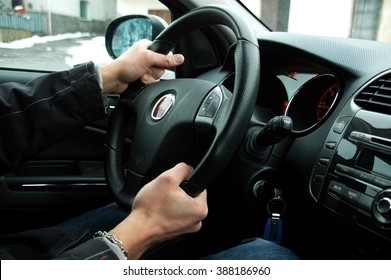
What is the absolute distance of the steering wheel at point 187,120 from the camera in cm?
80

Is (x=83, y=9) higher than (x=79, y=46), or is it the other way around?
(x=83, y=9)

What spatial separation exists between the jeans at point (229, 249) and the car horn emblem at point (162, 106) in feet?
1.04

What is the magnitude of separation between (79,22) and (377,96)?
119cm

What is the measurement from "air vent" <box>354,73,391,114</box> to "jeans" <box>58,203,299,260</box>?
1.14 ft

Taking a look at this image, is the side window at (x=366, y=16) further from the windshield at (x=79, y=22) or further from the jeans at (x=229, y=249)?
the jeans at (x=229, y=249)

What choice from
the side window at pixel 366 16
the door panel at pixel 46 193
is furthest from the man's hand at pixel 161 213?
the side window at pixel 366 16

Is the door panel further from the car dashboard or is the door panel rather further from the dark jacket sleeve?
the car dashboard

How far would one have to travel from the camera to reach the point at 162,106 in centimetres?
104

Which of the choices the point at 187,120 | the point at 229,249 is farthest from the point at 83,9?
the point at 229,249

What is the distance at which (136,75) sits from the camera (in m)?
1.17

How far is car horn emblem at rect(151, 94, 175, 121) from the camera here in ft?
3.37

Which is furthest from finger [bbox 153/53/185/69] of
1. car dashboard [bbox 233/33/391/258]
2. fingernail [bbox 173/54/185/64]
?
car dashboard [bbox 233/33/391/258]

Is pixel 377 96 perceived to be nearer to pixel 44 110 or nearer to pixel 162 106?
pixel 162 106

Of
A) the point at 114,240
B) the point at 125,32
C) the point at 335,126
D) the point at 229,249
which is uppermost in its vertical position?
the point at 125,32
